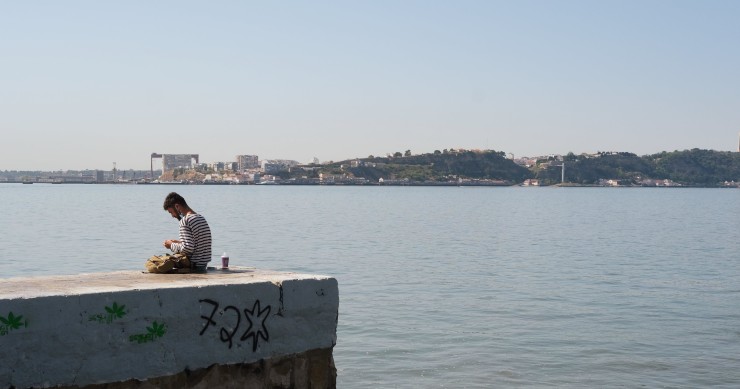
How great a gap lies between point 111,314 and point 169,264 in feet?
7.45

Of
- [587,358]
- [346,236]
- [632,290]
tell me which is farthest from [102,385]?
[346,236]

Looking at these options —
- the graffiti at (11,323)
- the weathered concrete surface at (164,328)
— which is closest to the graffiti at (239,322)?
the weathered concrete surface at (164,328)

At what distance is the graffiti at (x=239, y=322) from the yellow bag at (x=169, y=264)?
1.64 m

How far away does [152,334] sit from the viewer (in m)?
8.05

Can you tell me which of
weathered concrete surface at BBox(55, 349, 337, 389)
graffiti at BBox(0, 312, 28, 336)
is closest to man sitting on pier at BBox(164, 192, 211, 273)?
weathered concrete surface at BBox(55, 349, 337, 389)

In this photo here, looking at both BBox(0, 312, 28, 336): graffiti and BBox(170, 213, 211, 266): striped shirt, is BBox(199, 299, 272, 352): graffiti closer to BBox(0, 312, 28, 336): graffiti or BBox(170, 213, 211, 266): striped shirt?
BBox(0, 312, 28, 336): graffiti

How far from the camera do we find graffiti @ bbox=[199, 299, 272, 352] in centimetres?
851

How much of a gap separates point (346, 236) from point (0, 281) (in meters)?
45.1

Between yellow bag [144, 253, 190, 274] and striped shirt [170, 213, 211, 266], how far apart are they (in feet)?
0.42

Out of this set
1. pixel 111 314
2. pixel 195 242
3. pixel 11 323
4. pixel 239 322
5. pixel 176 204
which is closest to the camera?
pixel 11 323

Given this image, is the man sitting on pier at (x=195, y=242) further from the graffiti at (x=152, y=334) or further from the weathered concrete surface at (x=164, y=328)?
the graffiti at (x=152, y=334)

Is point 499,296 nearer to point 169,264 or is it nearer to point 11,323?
point 169,264

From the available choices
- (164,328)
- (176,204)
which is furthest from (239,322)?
(176,204)

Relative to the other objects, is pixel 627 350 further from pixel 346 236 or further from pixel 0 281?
pixel 346 236
